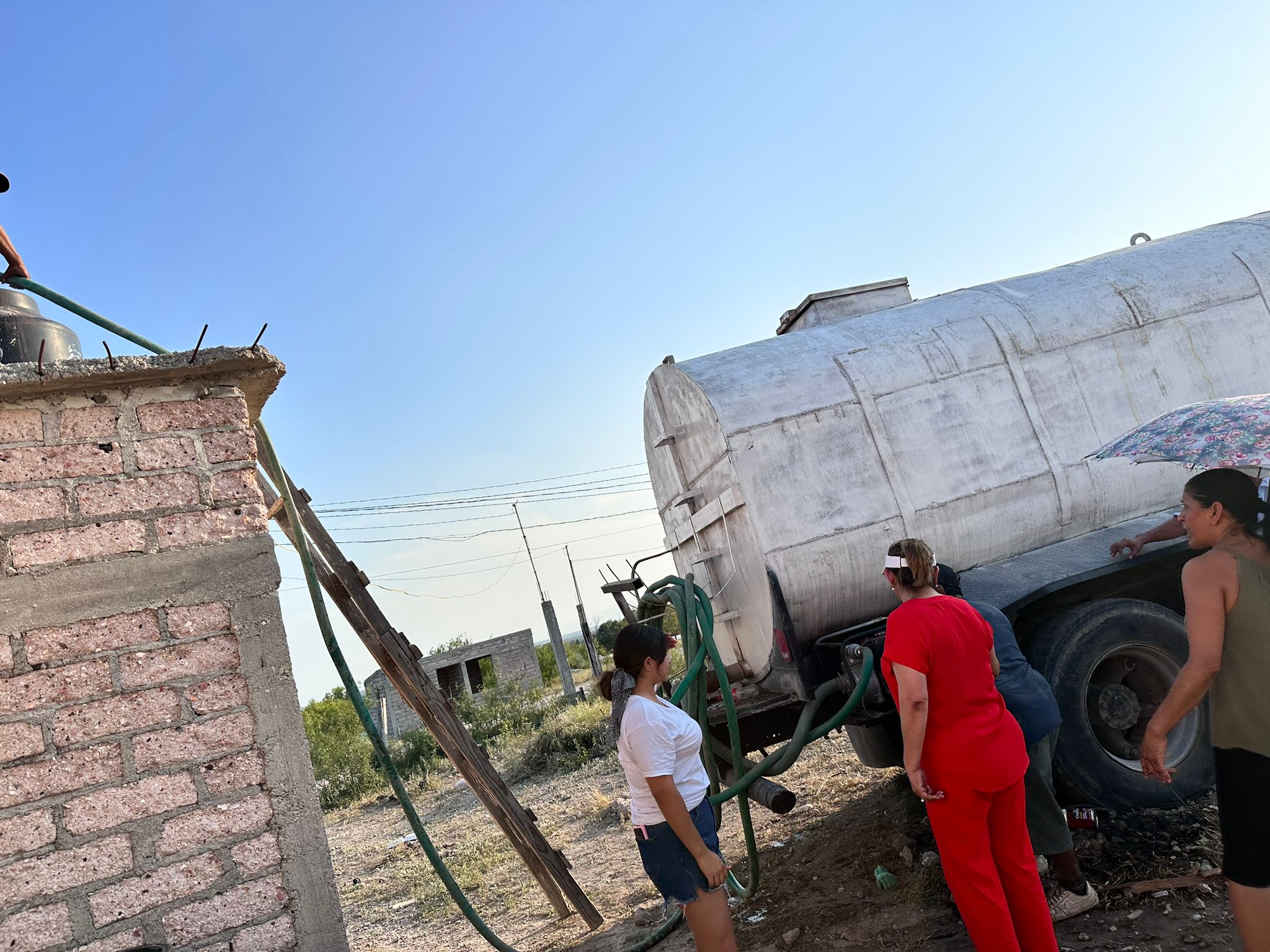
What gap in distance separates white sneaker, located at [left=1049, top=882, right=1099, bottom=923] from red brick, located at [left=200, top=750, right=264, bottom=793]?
129 inches

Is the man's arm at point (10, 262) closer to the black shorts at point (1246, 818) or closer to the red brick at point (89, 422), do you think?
the red brick at point (89, 422)

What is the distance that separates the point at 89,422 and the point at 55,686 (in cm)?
91

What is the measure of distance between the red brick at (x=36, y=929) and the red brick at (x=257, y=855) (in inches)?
20.0

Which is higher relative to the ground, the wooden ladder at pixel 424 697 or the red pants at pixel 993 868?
the wooden ladder at pixel 424 697

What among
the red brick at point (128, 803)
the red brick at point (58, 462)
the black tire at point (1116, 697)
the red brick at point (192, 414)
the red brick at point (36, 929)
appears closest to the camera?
the red brick at point (36, 929)

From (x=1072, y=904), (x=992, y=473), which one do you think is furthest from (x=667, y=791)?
(x=992, y=473)

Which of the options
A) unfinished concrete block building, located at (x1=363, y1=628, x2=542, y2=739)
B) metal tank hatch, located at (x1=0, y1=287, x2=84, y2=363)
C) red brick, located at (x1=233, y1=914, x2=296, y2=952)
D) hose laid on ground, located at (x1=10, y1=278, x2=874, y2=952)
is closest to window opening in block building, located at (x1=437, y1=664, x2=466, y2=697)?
unfinished concrete block building, located at (x1=363, y1=628, x2=542, y2=739)

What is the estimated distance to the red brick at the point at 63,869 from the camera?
2707 mm

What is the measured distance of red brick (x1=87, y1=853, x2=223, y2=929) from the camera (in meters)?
2.79

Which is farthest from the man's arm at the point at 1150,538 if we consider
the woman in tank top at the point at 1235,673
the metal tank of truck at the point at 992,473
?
the woman in tank top at the point at 1235,673

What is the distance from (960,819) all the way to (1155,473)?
289cm

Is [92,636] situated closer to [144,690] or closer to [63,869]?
[144,690]

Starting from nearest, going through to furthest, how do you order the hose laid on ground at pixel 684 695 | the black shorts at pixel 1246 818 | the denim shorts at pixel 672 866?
Answer: 1. the black shorts at pixel 1246 818
2. the denim shorts at pixel 672 866
3. the hose laid on ground at pixel 684 695

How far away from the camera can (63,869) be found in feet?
9.05
